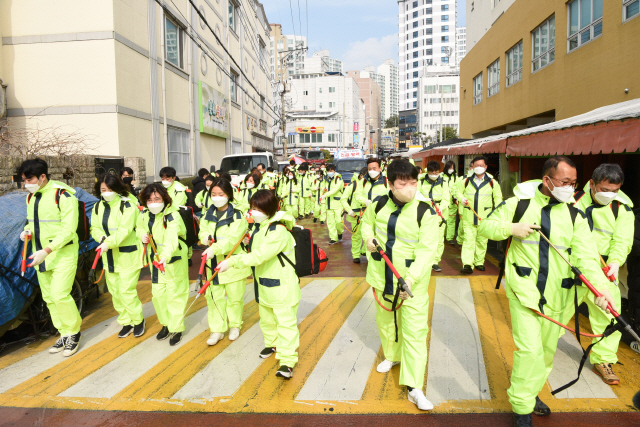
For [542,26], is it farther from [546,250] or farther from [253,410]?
[253,410]

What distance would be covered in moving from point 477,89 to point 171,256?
24506 millimetres

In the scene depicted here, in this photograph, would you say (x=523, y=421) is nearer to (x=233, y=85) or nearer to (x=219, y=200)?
(x=219, y=200)

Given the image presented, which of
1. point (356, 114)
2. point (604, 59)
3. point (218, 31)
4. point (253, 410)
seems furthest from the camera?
point (356, 114)

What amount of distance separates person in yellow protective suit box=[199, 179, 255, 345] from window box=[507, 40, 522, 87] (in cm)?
1710

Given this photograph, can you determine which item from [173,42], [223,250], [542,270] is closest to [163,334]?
[223,250]

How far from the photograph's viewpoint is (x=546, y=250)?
3170mm

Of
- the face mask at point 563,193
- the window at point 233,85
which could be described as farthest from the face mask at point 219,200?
the window at point 233,85

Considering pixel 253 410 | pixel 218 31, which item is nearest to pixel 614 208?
pixel 253 410

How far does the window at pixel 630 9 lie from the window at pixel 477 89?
45.9 ft

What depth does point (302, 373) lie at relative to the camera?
425 cm

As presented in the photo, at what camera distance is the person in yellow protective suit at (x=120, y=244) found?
5102mm

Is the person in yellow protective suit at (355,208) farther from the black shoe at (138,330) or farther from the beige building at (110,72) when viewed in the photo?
the beige building at (110,72)

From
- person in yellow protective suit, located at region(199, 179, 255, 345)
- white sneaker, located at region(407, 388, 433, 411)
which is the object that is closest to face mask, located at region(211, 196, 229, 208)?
person in yellow protective suit, located at region(199, 179, 255, 345)

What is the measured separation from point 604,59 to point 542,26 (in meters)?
5.04
